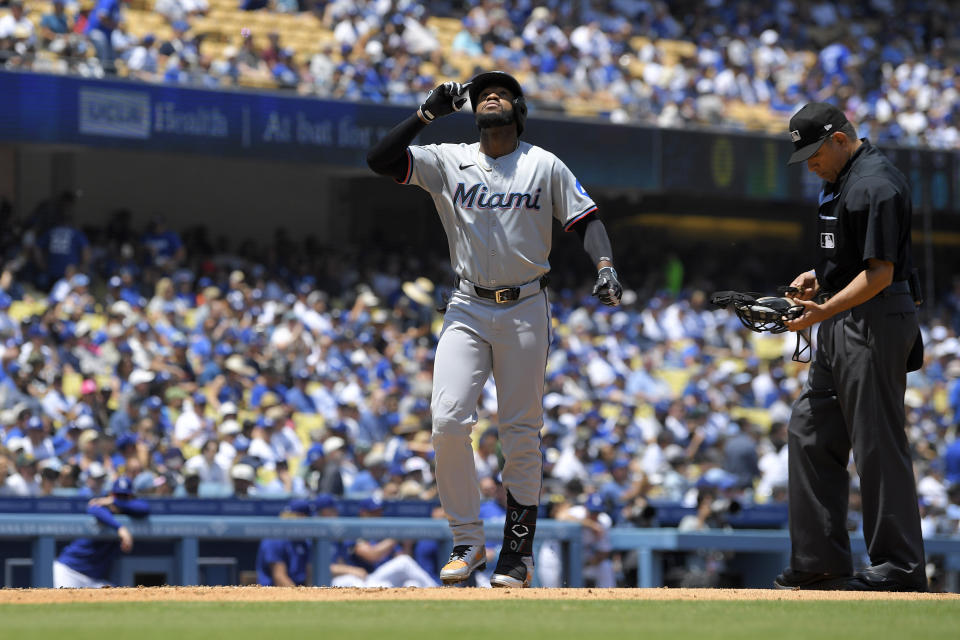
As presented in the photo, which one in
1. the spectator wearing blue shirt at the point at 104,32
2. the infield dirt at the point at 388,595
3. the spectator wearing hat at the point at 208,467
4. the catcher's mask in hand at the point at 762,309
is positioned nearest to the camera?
the infield dirt at the point at 388,595

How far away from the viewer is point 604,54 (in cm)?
2367

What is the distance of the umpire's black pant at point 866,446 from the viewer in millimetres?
6246

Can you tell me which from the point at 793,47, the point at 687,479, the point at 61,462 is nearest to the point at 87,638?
the point at 61,462

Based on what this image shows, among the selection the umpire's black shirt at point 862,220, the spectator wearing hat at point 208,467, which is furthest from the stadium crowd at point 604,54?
the umpire's black shirt at point 862,220

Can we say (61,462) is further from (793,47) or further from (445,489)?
(793,47)

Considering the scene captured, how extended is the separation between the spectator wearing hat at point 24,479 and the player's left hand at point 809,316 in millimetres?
6384

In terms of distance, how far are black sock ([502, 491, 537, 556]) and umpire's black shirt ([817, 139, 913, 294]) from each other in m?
1.59

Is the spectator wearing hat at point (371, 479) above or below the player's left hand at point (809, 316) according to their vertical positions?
below

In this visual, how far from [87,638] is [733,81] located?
21.5m

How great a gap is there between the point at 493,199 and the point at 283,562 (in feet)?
14.2

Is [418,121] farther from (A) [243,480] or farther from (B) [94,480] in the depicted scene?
(A) [243,480]

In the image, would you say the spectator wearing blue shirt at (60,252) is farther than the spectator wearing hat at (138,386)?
Yes

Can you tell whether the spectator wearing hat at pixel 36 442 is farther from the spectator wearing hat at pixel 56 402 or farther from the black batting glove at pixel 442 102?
the black batting glove at pixel 442 102

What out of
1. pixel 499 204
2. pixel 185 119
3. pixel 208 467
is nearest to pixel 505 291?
pixel 499 204
